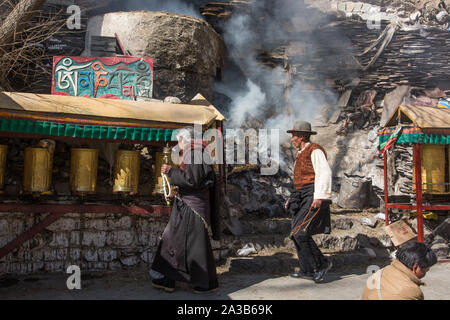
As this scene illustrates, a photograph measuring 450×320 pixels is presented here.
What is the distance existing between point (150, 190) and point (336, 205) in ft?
15.2

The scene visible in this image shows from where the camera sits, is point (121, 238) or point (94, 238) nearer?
point (94, 238)

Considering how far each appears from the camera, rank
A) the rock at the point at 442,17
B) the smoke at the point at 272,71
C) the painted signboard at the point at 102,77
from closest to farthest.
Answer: the painted signboard at the point at 102,77, the smoke at the point at 272,71, the rock at the point at 442,17

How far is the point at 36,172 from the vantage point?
504cm

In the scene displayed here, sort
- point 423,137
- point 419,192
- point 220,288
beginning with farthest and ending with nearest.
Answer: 1. point 419,192
2. point 423,137
3. point 220,288

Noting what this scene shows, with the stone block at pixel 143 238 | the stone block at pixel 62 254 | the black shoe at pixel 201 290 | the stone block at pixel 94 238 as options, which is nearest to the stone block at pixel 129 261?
the stone block at pixel 143 238

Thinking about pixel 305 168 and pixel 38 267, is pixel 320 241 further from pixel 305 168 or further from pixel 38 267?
pixel 38 267

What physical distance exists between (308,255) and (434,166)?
3410 mm

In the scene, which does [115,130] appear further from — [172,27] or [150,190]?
[172,27]

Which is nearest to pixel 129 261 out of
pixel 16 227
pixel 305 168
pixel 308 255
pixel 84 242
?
pixel 84 242

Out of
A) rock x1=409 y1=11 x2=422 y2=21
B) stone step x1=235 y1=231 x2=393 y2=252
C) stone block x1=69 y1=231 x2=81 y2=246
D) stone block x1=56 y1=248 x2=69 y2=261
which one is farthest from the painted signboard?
rock x1=409 y1=11 x2=422 y2=21

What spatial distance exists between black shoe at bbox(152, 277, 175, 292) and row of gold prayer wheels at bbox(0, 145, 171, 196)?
156 cm

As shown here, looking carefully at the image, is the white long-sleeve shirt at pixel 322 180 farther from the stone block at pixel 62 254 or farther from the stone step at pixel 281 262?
the stone block at pixel 62 254

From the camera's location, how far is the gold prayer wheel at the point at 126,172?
5.46m
